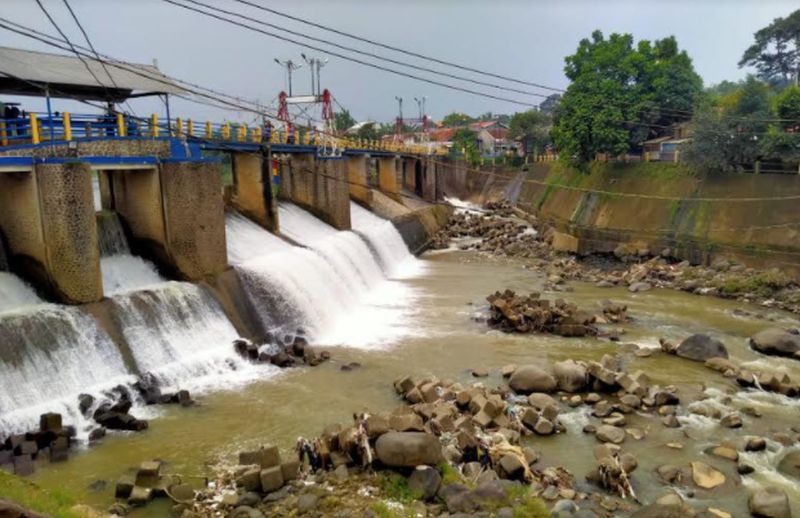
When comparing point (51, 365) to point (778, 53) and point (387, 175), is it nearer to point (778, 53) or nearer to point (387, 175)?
point (387, 175)

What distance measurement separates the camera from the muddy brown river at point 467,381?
11844 millimetres

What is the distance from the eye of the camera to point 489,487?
10.4 m

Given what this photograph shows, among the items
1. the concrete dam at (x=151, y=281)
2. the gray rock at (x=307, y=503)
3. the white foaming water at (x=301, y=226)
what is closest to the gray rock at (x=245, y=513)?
the gray rock at (x=307, y=503)

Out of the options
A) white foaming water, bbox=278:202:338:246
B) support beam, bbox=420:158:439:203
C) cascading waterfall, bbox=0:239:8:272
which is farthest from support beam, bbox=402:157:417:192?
cascading waterfall, bbox=0:239:8:272

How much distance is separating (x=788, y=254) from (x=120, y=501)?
28.0 meters

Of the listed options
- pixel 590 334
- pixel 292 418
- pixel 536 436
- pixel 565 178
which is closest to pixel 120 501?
pixel 292 418

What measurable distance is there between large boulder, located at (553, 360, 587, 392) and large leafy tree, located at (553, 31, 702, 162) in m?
28.3

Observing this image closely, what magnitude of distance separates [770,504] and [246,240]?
19.3 metres

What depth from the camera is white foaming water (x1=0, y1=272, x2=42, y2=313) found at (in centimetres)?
1471

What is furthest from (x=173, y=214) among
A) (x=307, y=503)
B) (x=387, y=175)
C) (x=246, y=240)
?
(x=387, y=175)

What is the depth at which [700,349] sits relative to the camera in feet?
60.6

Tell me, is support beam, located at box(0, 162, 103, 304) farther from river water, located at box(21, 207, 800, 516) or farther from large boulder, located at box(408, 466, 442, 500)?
large boulder, located at box(408, 466, 442, 500)

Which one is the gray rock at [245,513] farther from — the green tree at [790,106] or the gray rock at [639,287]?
the green tree at [790,106]

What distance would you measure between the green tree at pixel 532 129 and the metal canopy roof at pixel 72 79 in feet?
195
